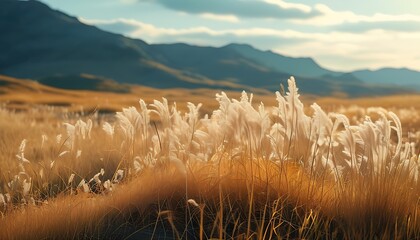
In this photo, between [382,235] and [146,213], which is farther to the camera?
[146,213]

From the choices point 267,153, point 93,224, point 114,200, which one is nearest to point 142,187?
point 114,200

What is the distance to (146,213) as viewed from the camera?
371 centimetres

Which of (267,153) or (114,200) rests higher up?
(267,153)

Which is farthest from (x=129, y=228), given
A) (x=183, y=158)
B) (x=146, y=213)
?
(x=183, y=158)

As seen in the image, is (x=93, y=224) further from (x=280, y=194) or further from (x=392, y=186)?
(x=392, y=186)

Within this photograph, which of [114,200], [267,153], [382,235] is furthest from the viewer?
[267,153]

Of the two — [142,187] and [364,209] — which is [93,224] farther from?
[364,209]

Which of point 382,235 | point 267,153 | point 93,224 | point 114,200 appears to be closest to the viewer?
point 382,235

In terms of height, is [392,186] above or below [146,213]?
above

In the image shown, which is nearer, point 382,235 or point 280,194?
point 382,235

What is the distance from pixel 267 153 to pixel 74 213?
1.43 metres

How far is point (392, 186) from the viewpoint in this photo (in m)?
3.50

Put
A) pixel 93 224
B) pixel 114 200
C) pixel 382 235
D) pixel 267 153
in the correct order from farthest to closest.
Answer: pixel 267 153
pixel 114 200
pixel 93 224
pixel 382 235

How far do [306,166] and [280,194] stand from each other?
0.38 meters
